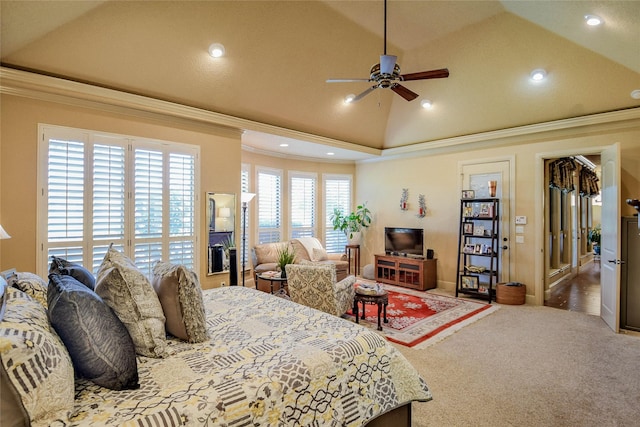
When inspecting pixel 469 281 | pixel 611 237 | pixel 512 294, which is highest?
pixel 611 237

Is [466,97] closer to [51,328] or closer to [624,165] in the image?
[624,165]

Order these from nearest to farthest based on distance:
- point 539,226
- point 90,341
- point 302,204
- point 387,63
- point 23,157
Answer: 1. point 90,341
2. point 387,63
3. point 23,157
4. point 539,226
5. point 302,204

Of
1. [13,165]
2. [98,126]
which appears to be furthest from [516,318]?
[13,165]

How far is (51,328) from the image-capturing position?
54.9 inches

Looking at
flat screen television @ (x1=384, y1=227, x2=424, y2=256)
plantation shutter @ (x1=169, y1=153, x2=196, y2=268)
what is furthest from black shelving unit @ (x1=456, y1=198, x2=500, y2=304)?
plantation shutter @ (x1=169, y1=153, x2=196, y2=268)

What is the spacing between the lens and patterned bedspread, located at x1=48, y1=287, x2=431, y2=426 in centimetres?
130

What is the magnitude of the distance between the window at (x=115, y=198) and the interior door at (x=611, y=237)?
5385mm

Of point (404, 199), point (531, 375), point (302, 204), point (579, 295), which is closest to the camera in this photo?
point (531, 375)

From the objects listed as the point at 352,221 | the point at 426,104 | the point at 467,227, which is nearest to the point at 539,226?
the point at 467,227

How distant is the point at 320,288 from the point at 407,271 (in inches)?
118

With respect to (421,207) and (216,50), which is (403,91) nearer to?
(216,50)

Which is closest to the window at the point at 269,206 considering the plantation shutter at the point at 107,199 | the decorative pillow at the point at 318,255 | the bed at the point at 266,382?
the decorative pillow at the point at 318,255

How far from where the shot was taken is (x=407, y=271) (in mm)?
6395

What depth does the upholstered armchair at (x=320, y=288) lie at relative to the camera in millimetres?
3888
